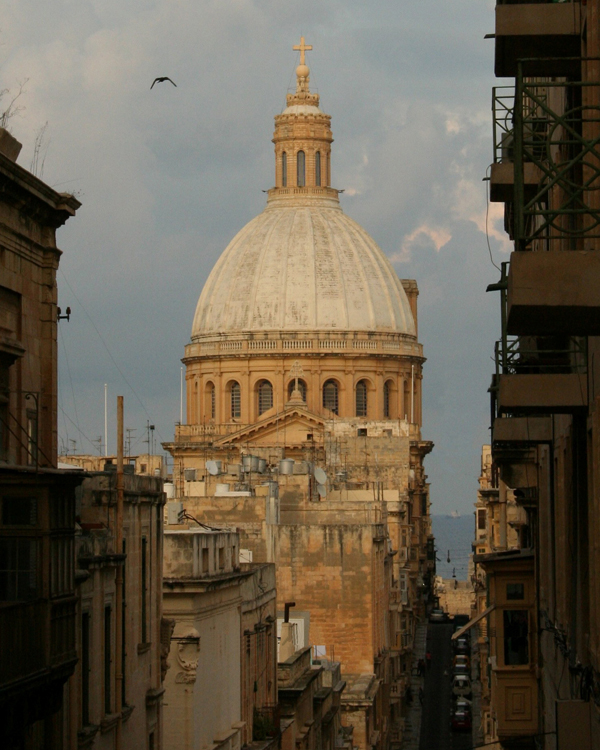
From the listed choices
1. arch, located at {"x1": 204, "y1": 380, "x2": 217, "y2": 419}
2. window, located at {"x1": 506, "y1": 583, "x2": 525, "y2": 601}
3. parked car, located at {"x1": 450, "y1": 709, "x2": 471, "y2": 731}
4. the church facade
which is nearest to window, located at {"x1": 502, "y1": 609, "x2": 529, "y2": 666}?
window, located at {"x1": 506, "y1": 583, "x2": 525, "y2": 601}

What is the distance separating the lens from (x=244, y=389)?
355ft

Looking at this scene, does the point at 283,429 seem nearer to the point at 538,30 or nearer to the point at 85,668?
the point at 85,668

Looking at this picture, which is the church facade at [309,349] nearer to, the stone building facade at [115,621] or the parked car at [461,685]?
the parked car at [461,685]

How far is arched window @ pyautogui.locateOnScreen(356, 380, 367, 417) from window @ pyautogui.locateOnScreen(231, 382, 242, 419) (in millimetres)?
6346

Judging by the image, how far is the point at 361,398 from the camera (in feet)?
356

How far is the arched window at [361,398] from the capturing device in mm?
108250

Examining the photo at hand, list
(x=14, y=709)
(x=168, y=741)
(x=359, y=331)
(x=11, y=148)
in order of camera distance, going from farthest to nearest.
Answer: (x=359, y=331) → (x=168, y=741) → (x=11, y=148) → (x=14, y=709)

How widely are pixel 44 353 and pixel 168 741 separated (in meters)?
8.19

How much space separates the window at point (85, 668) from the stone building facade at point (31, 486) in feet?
6.28

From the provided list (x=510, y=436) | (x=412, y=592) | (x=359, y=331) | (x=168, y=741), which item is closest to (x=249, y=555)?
(x=168, y=741)

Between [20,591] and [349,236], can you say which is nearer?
[20,591]

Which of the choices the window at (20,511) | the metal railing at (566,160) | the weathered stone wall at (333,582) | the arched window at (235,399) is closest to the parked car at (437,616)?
the arched window at (235,399)

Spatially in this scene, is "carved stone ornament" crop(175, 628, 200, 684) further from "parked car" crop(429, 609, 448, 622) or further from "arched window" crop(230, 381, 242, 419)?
"arched window" crop(230, 381, 242, 419)

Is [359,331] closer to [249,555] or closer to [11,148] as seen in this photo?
[249,555]
